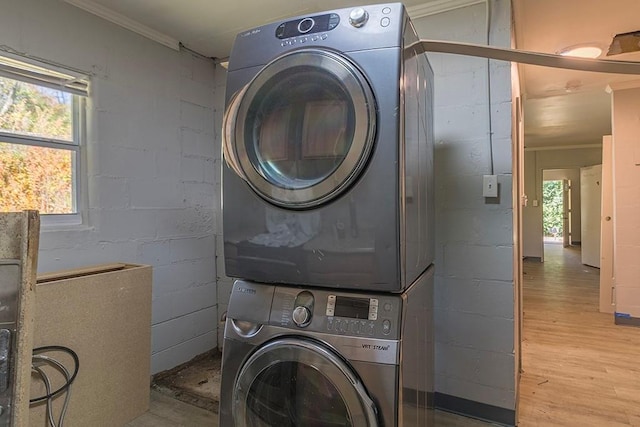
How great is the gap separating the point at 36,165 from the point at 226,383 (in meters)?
1.55

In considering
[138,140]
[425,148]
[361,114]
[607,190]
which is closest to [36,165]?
[138,140]

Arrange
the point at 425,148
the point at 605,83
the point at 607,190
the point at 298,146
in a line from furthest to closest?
1. the point at 607,190
2. the point at 605,83
3. the point at 425,148
4. the point at 298,146

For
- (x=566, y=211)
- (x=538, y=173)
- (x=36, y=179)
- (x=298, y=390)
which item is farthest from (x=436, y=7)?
(x=566, y=211)

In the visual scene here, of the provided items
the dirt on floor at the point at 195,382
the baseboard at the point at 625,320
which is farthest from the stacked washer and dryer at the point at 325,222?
the baseboard at the point at 625,320

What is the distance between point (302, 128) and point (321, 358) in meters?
0.78

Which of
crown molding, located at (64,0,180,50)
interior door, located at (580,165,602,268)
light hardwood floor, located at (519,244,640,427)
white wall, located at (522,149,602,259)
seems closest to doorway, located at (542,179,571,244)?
white wall, located at (522,149,602,259)

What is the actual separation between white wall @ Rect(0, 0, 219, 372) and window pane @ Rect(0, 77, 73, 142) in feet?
0.39

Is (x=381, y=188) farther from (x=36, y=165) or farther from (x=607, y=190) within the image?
(x=607, y=190)

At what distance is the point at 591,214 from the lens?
660cm

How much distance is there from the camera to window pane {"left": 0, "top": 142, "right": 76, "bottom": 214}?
1839 mm

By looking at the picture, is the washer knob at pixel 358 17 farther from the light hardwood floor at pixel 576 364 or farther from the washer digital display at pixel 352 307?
the light hardwood floor at pixel 576 364

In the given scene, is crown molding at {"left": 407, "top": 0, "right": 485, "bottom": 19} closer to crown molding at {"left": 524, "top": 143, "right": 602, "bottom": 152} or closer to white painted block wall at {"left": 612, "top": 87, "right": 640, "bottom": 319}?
white painted block wall at {"left": 612, "top": 87, "right": 640, "bottom": 319}

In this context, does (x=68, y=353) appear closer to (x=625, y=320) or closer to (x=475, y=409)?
(x=475, y=409)

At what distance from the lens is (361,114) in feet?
3.93
